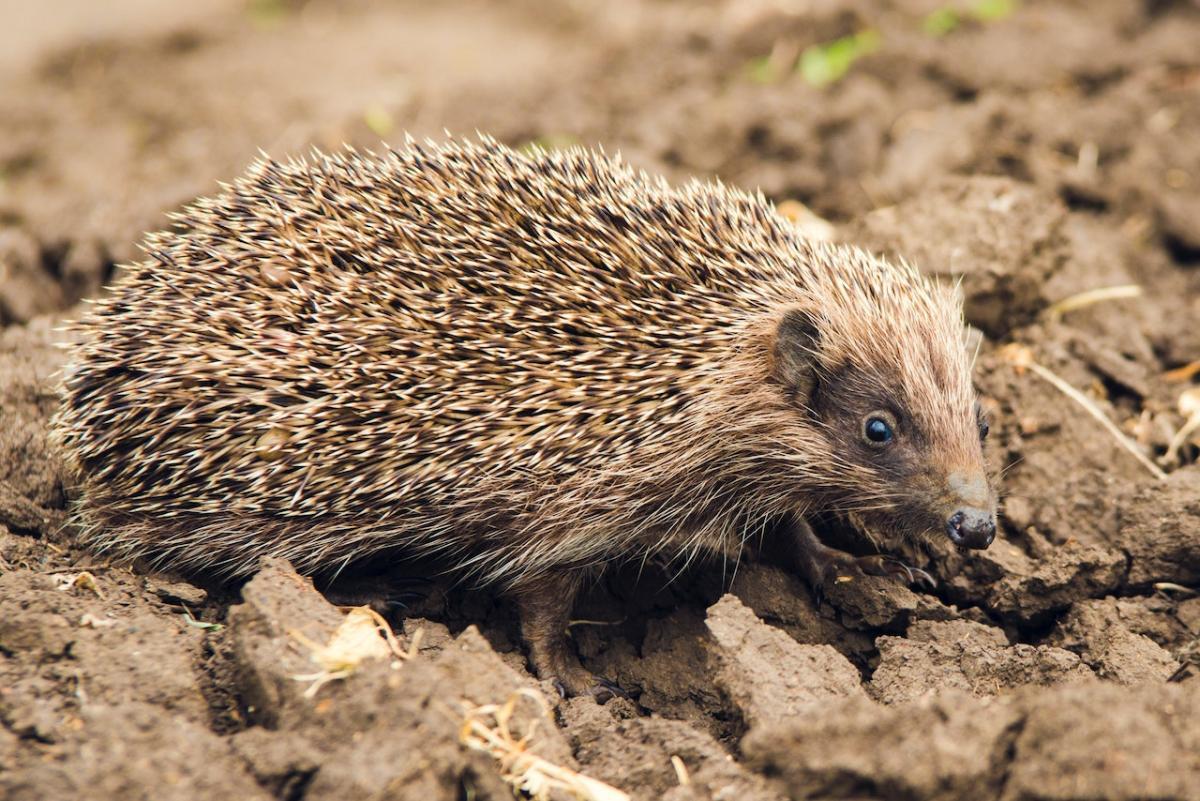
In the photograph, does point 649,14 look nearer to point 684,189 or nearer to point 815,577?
point 684,189

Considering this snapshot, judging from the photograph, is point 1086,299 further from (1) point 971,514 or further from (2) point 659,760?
(2) point 659,760

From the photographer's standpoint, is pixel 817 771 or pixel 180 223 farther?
pixel 180 223

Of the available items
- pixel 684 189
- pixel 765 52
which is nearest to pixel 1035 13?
pixel 765 52

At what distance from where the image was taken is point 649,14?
14.0 m

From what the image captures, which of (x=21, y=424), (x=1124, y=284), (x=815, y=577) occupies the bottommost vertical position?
(x=21, y=424)

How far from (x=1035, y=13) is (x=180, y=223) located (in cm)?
864

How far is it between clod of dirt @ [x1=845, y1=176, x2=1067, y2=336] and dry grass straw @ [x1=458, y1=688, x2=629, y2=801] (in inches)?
160

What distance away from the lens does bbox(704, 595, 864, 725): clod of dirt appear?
203 inches

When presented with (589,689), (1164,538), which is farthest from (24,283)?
(1164,538)

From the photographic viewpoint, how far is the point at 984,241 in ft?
24.6

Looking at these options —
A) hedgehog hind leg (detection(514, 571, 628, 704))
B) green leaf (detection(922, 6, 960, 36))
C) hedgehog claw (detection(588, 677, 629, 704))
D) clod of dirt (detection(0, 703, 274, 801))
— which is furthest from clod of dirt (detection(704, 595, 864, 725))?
green leaf (detection(922, 6, 960, 36))

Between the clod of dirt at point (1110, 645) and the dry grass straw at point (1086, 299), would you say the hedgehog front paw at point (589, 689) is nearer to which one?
the clod of dirt at point (1110, 645)

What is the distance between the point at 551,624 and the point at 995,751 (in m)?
2.48

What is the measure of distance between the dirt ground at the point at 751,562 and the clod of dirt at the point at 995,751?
1 cm
